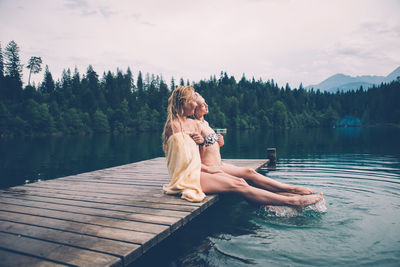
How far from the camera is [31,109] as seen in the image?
56.6 m

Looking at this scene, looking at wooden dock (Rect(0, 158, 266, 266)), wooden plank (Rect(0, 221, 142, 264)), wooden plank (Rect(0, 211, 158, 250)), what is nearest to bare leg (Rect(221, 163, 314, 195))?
wooden dock (Rect(0, 158, 266, 266))

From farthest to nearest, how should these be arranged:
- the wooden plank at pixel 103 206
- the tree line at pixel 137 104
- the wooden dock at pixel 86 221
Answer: the tree line at pixel 137 104
the wooden plank at pixel 103 206
the wooden dock at pixel 86 221

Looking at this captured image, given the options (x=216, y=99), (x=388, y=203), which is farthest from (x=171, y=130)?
(x=216, y=99)

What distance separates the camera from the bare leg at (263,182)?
4.66 metres

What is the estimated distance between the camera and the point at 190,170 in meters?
4.25

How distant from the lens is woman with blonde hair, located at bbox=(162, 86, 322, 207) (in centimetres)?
427

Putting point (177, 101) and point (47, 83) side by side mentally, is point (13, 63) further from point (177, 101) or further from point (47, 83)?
point (177, 101)

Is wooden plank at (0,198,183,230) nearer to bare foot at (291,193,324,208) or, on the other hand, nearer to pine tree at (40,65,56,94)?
bare foot at (291,193,324,208)

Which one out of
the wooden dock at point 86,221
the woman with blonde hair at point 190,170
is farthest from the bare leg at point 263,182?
the wooden dock at point 86,221

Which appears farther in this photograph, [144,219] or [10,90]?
[10,90]

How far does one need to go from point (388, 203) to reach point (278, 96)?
123m

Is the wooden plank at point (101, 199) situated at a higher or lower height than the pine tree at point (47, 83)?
lower

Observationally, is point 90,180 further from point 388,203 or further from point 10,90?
point 10,90

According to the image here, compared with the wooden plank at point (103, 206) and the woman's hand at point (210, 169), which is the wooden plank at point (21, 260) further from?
the woman's hand at point (210, 169)
